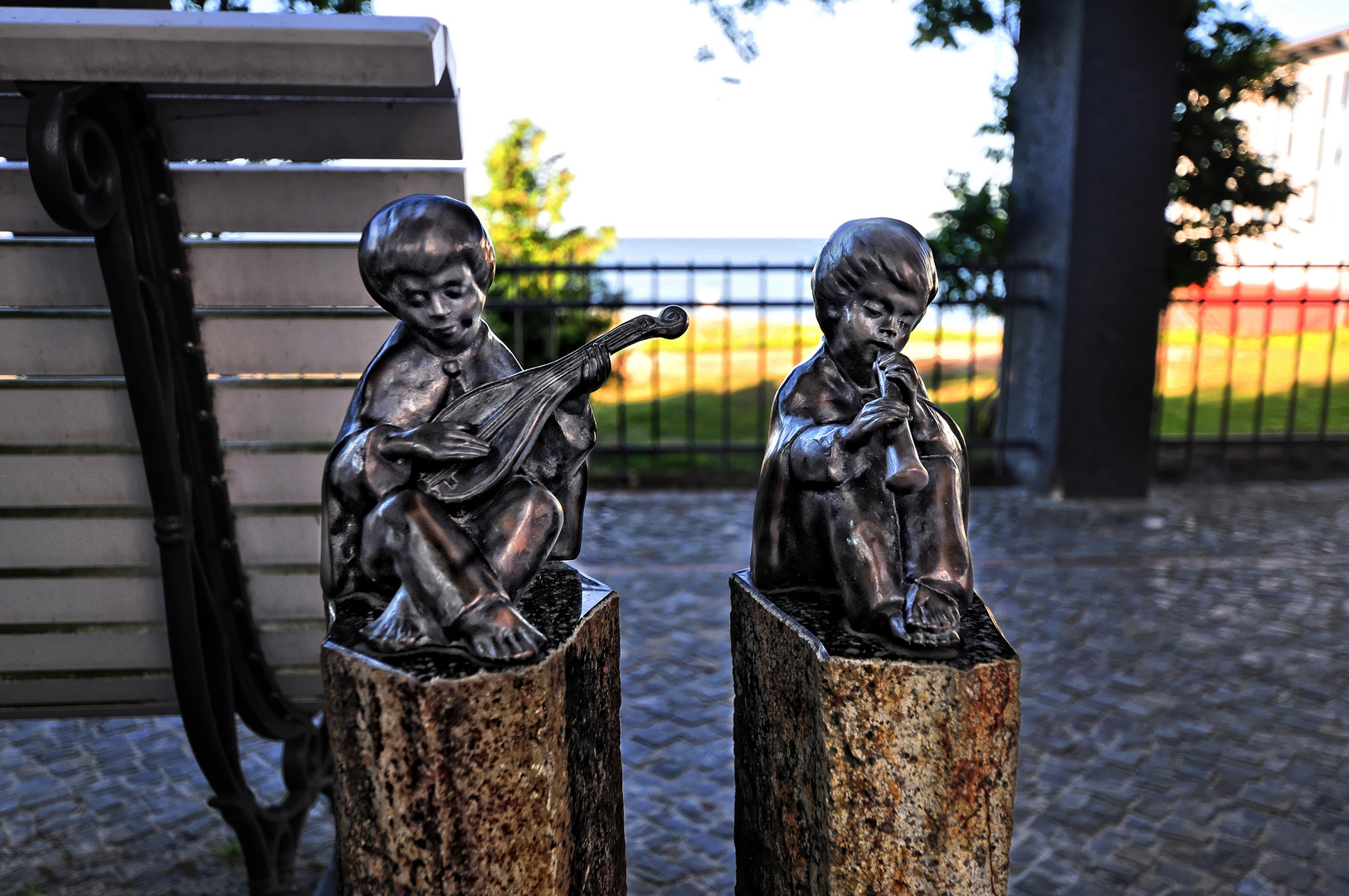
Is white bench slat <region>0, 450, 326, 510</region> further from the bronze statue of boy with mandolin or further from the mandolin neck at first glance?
the mandolin neck

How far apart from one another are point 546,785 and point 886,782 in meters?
0.74

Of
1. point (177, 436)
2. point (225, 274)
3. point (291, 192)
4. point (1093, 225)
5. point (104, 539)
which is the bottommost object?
point (104, 539)

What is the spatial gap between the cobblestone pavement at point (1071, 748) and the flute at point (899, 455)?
168cm

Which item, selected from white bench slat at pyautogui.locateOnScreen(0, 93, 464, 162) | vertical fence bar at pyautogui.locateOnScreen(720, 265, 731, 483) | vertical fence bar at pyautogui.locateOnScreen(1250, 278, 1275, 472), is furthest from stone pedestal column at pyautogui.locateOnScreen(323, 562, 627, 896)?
vertical fence bar at pyautogui.locateOnScreen(1250, 278, 1275, 472)

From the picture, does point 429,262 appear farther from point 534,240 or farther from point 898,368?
point 534,240

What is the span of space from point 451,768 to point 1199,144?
28.8 ft

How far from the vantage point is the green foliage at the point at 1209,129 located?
27.2 ft

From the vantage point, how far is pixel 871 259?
2.21 meters

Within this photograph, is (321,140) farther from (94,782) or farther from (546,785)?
(94,782)

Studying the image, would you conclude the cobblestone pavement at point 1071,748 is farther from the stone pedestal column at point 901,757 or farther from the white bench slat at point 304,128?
the white bench slat at point 304,128

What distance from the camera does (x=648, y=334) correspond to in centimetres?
226

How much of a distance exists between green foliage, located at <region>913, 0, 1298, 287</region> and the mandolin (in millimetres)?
7411

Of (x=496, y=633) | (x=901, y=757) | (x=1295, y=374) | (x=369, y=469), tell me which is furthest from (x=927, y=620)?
(x=1295, y=374)

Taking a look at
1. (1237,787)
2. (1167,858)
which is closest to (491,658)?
(1167,858)
